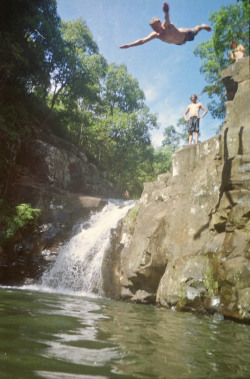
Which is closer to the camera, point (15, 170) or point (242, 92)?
point (242, 92)

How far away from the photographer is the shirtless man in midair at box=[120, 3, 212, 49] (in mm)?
5156

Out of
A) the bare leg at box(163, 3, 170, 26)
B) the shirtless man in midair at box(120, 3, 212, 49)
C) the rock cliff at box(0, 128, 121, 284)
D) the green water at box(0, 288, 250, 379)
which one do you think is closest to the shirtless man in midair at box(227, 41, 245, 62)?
the shirtless man in midair at box(120, 3, 212, 49)

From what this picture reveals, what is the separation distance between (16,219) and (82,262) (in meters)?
3.67

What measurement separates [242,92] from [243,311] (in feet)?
21.8

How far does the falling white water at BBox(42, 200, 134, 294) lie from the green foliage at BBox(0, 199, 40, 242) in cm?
206

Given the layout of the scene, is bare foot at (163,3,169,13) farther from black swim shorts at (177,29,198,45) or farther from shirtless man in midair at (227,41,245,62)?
shirtless man in midair at (227,41,245,62)

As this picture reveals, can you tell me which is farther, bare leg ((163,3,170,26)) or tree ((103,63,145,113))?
tree ((103,63,145,113))

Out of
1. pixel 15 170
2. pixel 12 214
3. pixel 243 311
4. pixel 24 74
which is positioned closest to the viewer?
pixel 243 311

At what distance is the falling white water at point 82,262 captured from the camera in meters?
9.32

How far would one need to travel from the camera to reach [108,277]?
884cm

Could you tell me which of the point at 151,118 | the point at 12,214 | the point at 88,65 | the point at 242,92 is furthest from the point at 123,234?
the point at 151,118

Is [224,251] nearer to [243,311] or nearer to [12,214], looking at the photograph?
[243,311]

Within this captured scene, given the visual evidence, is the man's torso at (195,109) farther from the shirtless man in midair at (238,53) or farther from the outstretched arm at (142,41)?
the outstretched arm at (142,41)

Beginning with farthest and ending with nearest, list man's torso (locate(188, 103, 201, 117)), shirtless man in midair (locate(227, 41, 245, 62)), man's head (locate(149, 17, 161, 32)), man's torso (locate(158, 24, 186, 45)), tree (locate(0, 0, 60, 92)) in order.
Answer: tree (locate(0, 0, 60, 92))
man's torso (locate(188, 103, 201, 117))
shirtless man in midair (locate(227, 41, 245, 62))
man's torso (locate(158, 24, 186, 45))
man's head (locate(149, 17, 161, 32))
